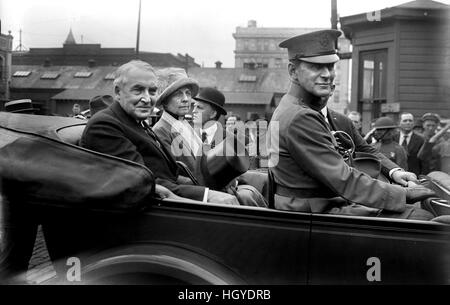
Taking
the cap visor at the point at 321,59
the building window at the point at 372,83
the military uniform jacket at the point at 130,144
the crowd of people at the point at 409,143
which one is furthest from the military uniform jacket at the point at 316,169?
the building window at the point at 372,83

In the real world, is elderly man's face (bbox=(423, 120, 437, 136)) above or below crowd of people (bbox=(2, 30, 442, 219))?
above

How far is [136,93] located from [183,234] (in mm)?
931

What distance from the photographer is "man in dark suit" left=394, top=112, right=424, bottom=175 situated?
612cm

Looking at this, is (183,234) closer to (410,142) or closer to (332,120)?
(332,120)

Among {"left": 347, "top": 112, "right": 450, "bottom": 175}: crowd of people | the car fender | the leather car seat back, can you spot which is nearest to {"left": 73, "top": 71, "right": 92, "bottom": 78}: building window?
{"left": 347, "top": 112, "right": 450, "bottom": 175}: crowd of people

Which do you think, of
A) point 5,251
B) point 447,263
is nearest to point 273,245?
point 447,263

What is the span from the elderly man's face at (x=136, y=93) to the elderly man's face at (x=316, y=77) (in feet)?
2.79

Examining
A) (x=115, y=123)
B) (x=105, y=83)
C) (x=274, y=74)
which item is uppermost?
(x=274, y=74)

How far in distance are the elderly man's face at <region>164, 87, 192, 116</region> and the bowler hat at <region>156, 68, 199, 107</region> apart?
38 millimetres

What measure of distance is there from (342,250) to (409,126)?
4.94m

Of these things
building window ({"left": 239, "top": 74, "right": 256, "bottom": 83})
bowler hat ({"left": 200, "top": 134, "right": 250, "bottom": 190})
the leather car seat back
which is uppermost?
building window ({"left": 239, "top": 74, "right": 256, "bottom": 83})

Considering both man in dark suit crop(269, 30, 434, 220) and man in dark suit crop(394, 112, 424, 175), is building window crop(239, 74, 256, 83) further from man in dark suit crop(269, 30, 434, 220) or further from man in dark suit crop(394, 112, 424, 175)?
man in dark suit crop(269, 30, 434, 220)
